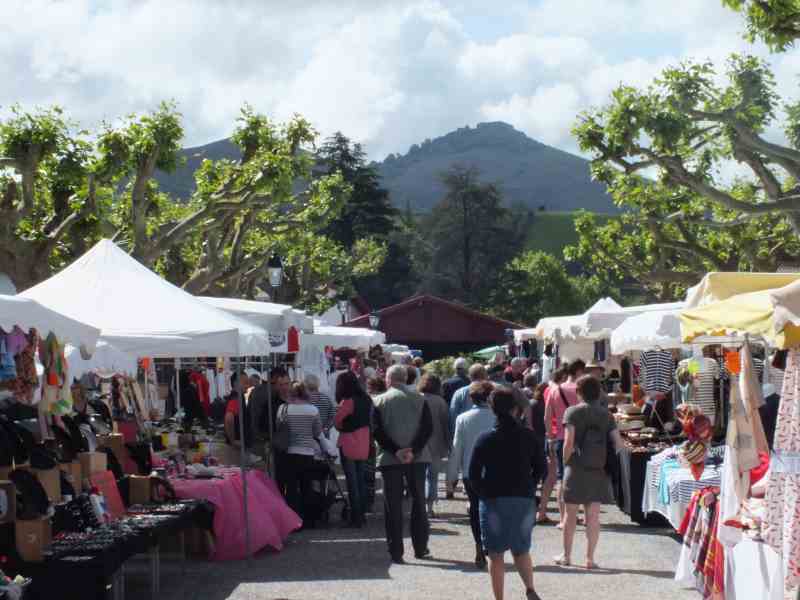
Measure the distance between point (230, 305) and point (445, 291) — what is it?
7355cm

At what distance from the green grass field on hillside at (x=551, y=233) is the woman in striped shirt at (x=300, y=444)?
5775 inches

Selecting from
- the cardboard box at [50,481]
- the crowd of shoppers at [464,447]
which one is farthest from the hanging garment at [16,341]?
the crowd of shoppers at [464,447]


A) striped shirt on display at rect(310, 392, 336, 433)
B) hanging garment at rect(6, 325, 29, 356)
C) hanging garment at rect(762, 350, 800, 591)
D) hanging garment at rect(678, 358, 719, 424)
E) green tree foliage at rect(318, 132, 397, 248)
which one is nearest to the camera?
hanging garment at rect(762, 350, 800, 591)

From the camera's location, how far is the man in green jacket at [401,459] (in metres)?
11.0

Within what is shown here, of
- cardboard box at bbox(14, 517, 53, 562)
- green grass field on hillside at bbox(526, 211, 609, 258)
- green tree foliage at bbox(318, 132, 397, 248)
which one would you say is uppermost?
green grass field on hillside at bbox(526, 211, 609, 258)

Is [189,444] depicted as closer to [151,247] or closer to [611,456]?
[611,456]

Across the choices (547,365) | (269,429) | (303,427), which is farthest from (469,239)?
(303,427)

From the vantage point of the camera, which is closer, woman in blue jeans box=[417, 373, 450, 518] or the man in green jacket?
the man in green jacket

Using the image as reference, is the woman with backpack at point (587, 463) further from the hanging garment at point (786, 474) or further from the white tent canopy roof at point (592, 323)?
the white tent canopy roof at point (592, 323)

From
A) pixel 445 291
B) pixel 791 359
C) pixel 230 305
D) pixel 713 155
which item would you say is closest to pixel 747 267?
pixel 713 155

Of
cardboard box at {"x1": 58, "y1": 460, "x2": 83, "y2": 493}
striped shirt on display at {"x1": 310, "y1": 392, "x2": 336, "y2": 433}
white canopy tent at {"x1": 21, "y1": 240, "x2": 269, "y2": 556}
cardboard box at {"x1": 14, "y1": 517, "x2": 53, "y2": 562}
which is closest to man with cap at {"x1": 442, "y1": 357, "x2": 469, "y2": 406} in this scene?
striped shirt on display at {"x1": 310, "y1": 392, "x2": 336, "y2": 433}

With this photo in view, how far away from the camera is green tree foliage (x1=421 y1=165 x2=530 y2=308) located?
8938cm

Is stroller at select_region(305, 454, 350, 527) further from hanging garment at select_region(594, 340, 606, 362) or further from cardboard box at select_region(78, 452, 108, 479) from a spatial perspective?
hanging garment at select_region(594, 340, 606, 362)

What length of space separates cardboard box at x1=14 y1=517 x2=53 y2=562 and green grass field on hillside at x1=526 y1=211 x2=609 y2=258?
153m
